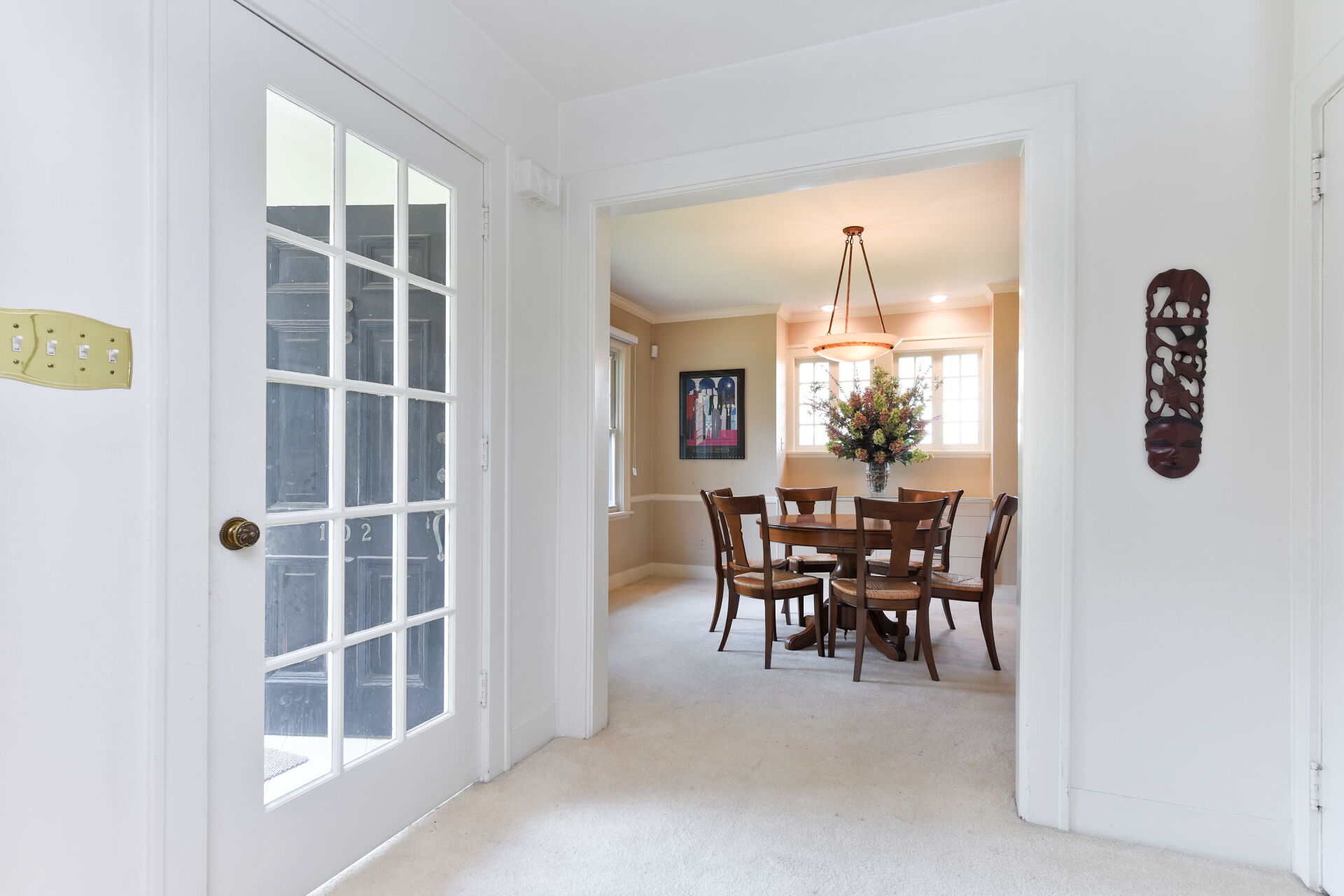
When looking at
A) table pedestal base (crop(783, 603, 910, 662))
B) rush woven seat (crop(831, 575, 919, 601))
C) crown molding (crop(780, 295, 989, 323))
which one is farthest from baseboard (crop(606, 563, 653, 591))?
crown molding (crop(780, 295, 989, 323))

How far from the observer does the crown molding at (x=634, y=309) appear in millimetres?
6002

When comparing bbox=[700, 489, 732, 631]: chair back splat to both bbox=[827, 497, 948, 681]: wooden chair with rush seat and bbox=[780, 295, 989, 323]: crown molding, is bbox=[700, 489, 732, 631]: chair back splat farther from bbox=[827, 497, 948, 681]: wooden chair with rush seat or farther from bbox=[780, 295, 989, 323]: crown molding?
bbox=[780, 295, 989, 323]: crown molding

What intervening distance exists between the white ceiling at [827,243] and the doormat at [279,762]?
9.46 ft

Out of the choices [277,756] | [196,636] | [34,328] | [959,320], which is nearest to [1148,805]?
[277,756]

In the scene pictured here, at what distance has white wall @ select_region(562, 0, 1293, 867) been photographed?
191 centimetres

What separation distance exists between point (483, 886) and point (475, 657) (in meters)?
0.71

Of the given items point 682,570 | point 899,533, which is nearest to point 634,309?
point 682,570

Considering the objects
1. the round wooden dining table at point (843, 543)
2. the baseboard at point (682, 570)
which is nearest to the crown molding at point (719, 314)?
the baseboard at point (682, 570)

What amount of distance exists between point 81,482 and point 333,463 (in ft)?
1.85

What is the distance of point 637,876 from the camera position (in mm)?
1832

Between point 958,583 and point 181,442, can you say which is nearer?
point 181,442

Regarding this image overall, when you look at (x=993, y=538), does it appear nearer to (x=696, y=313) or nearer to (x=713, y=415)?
(x=713, y=415)

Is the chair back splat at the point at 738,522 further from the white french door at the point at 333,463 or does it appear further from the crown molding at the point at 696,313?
the crown molding at the point at 696,313

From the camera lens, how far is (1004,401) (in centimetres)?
563
